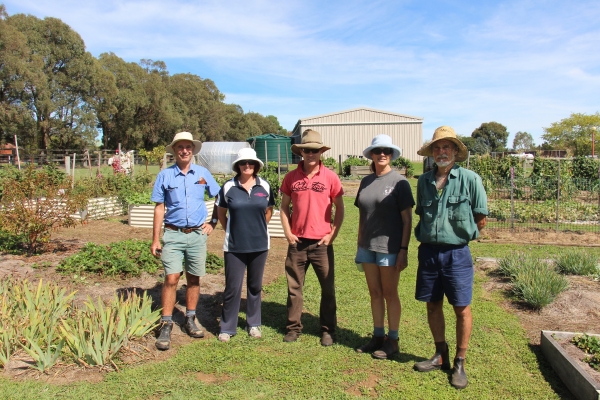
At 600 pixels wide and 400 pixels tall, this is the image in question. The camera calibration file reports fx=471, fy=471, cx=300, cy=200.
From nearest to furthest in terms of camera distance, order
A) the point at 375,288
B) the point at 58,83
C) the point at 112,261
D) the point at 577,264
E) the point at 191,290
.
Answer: the point at 375,288 < the point at 191,290 < the point at 112,261 < the point at 577,264 < the point at 58,83

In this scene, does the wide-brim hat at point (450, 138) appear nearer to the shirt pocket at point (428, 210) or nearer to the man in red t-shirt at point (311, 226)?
the shirt pocket at point (428, 210)

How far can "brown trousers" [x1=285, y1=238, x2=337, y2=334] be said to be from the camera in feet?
13.4

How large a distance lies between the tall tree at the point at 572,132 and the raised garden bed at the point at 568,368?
55594 mm

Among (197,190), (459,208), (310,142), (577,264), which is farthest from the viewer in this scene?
(577,264)

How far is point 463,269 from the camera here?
3.32m

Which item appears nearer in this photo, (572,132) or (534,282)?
(534,282)

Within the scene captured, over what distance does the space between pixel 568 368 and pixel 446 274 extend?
1119mm

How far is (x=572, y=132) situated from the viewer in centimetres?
5919

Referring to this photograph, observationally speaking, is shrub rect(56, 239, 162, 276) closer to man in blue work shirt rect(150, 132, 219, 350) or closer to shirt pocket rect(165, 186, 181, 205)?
man in blue work shirt rect(150, 132, 219, 350)

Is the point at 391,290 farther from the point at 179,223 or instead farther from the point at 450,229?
the point at 179,223

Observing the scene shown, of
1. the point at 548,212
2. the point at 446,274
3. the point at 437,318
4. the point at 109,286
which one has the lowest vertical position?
the point at 109,286

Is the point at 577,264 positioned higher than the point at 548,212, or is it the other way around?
the point at 548,212

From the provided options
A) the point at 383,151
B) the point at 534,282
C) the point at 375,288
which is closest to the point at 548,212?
the point at 534,282

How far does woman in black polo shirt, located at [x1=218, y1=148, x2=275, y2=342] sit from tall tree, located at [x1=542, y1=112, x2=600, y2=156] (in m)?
56.5
